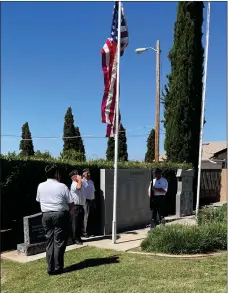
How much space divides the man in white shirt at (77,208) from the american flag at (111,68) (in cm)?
154

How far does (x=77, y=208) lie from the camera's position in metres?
9.58

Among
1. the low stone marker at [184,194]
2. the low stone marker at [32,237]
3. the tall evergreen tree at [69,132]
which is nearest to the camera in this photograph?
the low stone marker at [32,237]

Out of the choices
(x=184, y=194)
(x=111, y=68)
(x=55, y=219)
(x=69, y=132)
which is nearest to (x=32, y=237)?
(x=55, y=219)

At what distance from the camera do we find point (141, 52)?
62.6ft

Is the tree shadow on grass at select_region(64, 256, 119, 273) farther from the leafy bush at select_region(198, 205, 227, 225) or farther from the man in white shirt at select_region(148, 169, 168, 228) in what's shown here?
the man in white shirt at select_region(148, 169, 168, 228)

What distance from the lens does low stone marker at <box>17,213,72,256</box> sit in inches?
332

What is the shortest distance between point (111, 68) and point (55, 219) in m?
4.17

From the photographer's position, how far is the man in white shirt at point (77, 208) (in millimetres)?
9430

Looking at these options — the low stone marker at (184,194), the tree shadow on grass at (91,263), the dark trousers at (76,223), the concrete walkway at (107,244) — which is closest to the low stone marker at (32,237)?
the concrete walkway at (107,244)

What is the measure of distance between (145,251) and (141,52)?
492 inches

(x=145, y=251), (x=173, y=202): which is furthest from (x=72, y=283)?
(x=173, y=202)

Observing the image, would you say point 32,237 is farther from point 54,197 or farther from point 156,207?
point 156,207

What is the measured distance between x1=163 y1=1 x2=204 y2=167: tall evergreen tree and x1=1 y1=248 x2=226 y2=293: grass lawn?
1279 centimetres

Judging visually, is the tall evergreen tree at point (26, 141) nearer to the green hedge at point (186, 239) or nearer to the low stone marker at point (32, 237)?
the low stone marker at point (32, 237)
